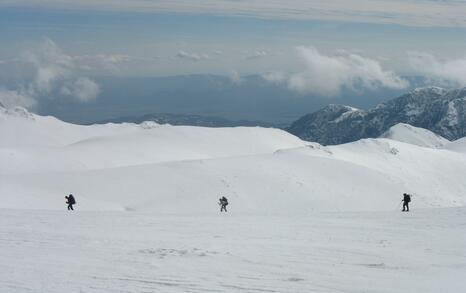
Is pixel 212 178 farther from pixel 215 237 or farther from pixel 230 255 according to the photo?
pixel 230 255

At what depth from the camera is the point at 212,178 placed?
55.5 m

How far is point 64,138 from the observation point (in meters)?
124

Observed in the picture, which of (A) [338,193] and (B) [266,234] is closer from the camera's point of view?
(B) [266,234]

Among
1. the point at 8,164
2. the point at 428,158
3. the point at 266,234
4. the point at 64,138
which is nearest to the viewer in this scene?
the point at 266,234

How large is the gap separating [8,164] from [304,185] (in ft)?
113

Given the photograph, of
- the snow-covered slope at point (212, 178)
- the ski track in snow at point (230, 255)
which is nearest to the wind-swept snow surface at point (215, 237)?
the ski track in snow at point (230, 255)

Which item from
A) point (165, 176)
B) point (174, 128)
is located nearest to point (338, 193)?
point (165, 176)

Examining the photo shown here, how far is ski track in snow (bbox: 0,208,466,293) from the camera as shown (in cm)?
1322

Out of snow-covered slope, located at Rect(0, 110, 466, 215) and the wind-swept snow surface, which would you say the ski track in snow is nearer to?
the wind-swept snow surface

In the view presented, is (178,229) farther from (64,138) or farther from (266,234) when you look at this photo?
(64,138)

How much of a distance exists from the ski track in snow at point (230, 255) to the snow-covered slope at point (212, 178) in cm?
1062

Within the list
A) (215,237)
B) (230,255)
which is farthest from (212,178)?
(230,255)

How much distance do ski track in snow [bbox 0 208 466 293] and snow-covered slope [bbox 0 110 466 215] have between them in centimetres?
1062

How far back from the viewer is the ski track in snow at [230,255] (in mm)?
13219
